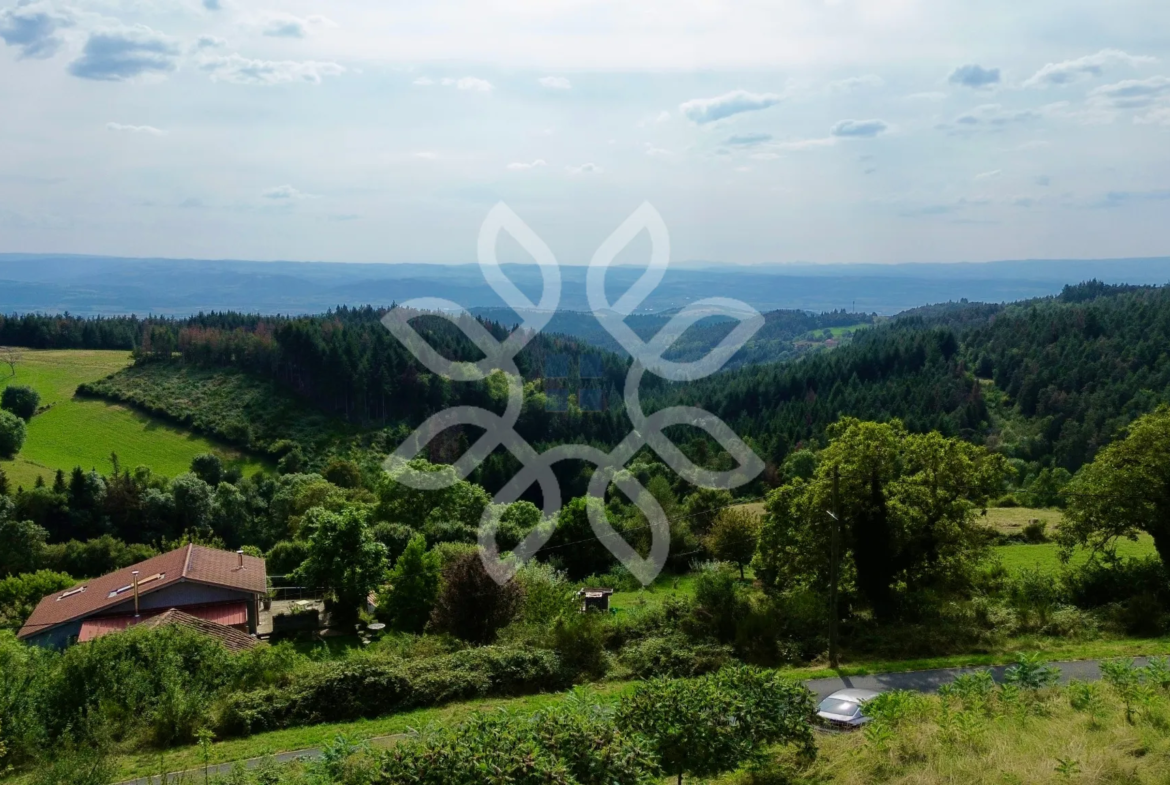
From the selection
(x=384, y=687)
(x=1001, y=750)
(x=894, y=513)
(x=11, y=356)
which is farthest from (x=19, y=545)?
(x=11, y=356)

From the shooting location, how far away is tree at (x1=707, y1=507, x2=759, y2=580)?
35375mm

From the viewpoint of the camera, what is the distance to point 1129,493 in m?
22.2

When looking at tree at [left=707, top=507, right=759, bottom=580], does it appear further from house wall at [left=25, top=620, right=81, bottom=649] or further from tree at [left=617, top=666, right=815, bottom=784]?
tree at [left=617, top=666, right=815, bottom=784]

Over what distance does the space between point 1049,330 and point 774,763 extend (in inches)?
4206

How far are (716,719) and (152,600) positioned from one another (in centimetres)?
2416

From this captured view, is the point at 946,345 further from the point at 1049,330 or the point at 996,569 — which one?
the point at 996,569

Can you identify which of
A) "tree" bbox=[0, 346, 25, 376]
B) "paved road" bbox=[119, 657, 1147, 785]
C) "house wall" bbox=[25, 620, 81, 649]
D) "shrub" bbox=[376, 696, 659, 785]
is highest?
"tree" bbox=[0, 346, 25, 376]

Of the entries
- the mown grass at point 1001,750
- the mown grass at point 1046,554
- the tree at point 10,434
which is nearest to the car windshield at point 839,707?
the mown grass at point 1001,750

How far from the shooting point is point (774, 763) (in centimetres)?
1012

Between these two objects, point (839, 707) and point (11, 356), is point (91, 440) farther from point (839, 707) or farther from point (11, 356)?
point (839, 707)

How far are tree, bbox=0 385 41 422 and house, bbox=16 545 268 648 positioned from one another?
54.3 m

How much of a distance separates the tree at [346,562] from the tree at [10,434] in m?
49.9

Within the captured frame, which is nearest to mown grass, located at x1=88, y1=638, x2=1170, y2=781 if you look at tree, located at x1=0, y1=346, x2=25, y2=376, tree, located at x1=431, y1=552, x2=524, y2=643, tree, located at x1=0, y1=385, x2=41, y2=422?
tree, located at x1=431, y1=552, x2=524, y2=643

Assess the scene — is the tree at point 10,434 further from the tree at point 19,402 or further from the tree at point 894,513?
the tree at point 894,513
